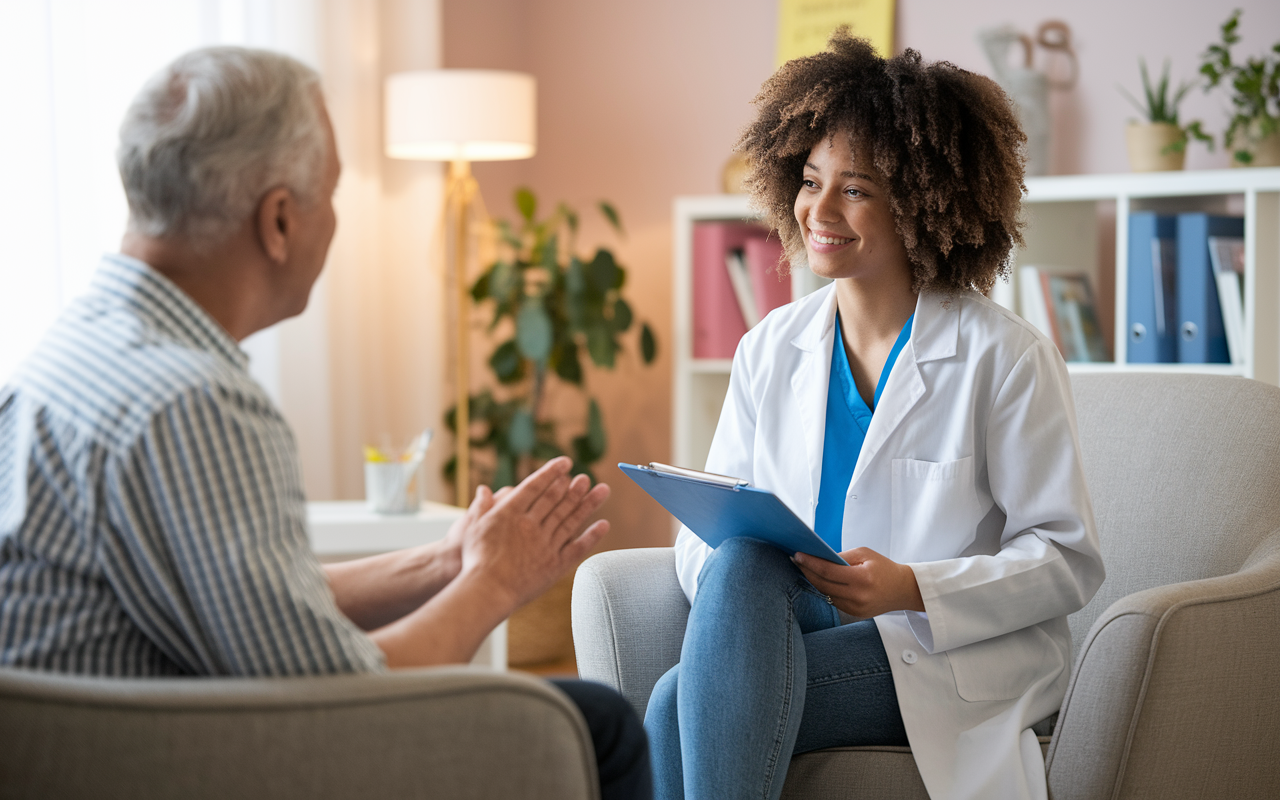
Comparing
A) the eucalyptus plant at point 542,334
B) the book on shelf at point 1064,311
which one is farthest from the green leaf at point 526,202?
the book on shelf at point 1064,311

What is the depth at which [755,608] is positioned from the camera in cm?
129

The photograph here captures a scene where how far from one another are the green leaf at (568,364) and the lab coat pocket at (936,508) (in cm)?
194

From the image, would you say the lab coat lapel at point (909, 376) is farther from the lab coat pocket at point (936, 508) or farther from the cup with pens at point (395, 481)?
the cup with pens at point (395, 481)

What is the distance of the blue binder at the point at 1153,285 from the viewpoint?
2.48 meters

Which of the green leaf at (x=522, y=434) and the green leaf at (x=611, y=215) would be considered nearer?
the green leaf at (x=522, y=434)

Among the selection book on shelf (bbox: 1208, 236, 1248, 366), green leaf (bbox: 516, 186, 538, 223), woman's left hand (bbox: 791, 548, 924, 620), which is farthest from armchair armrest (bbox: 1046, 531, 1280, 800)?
green leaf (bbox: 516, 186, 538, 223)

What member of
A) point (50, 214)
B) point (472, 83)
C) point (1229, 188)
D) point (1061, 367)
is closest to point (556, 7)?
point (472, 83)

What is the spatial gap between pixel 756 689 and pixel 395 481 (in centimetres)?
137

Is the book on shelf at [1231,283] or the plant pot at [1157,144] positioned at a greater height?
the plant pot at [1157,144]

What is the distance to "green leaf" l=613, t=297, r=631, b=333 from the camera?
10.9 feet

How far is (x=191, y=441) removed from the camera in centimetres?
82

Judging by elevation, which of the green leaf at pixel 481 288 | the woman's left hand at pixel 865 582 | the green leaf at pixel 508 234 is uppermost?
the green leaf at pixel 508 234

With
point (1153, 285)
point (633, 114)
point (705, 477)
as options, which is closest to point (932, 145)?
point (705, 477)

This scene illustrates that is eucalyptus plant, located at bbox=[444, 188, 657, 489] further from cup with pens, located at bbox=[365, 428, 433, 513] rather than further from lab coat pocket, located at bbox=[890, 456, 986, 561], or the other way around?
lab coat pocket, located at bbox=[890, 456, 986, 561]
